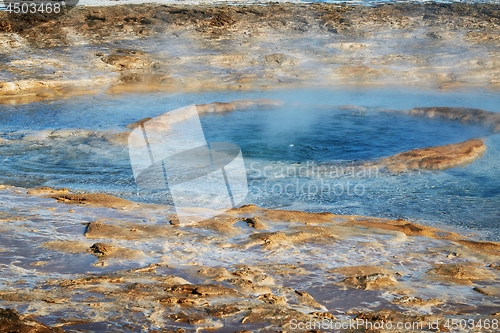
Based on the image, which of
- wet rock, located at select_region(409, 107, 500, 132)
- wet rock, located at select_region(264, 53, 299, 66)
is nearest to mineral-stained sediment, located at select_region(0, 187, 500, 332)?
wet rock, located at select_region(409, 107, 500, 132)

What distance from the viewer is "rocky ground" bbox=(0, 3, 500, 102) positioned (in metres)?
11.4

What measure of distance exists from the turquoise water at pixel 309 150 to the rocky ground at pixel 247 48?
82 centimetres

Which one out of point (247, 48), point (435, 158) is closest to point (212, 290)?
point (435, 158)

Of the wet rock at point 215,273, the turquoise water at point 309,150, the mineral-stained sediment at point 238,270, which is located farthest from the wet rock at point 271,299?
the turquoise water at point 309,150

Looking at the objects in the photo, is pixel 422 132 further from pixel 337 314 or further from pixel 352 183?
pixel 337 314

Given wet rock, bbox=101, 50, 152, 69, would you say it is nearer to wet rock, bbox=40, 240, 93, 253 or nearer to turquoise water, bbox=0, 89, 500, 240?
turquoise water, bbox=0, 89, 500, 240

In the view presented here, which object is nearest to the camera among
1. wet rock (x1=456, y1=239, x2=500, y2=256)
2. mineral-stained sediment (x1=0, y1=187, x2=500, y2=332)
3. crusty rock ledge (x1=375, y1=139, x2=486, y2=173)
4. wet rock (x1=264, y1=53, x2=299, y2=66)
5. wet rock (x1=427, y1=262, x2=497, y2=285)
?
mineral-stained sediment (x1=0, y1=187, x2=500, y2=332)

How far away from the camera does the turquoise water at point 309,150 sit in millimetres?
5891

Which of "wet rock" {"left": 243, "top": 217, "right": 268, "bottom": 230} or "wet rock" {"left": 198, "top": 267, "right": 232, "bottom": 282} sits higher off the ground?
"wet rock" {"left": 198, "top": 267, "right": 232, "bottom": 282}

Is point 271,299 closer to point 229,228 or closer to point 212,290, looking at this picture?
point 212,290

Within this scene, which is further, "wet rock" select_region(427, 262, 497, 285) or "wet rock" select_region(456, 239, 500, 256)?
"wet rock" select_region(456, 239, 500, 256)

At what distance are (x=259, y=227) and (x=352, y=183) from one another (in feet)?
6.38

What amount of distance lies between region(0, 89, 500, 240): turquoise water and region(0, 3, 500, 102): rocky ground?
817 millimetres

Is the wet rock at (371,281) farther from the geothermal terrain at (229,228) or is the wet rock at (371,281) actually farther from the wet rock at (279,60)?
the wet rock at (279,60)
